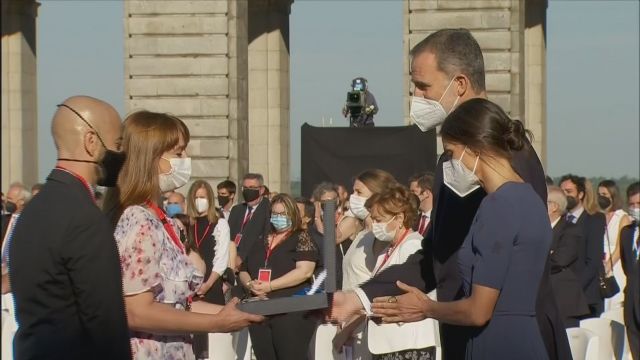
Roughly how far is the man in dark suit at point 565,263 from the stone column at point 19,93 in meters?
21.3

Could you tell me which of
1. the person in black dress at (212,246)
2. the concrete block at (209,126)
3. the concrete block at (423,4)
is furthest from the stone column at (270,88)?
the person in black dress at (212,246)

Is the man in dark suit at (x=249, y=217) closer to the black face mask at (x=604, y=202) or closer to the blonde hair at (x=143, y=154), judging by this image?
the black face mask at (x=604, y=202)

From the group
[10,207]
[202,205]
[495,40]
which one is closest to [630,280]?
[202,205]

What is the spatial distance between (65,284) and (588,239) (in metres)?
12.8

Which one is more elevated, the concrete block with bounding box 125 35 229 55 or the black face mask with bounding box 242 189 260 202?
the concrete block with bounding box 125 35 229 55

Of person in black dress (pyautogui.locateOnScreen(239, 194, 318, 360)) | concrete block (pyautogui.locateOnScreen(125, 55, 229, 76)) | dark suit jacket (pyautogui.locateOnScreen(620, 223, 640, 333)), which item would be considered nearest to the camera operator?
concrete block (pyautogui.locateOnScreen(125, 55, 229, 76))

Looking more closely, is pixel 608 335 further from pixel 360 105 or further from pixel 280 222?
pixel 360 105

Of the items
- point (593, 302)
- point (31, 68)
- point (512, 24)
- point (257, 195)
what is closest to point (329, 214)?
point (593, 302)

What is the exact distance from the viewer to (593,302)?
16828 millimetres

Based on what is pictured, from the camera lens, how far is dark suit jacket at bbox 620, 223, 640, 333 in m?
14.1

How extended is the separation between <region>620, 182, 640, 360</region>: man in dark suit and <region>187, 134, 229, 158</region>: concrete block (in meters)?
12.3

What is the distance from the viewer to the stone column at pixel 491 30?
26.0 meters

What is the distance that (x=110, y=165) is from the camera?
18.3 ft

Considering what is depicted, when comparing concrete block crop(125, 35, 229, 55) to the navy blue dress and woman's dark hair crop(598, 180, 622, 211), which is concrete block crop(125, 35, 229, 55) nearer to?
woman's dark hair crop(598, 180, 622, 211)
